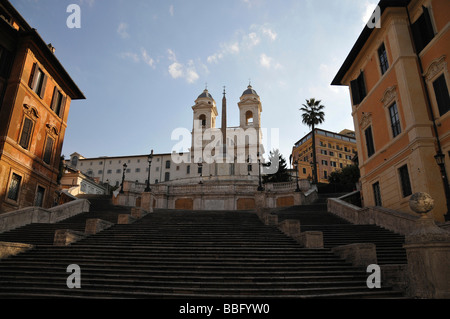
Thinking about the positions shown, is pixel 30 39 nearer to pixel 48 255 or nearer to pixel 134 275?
pixel 48 255

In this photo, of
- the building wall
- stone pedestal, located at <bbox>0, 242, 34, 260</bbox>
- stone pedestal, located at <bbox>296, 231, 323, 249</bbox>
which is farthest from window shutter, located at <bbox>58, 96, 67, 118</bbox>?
stone pedestal, located at <bbox>296, 231, 323, 249</bbox>

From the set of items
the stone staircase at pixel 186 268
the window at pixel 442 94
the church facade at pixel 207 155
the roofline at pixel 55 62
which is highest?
the church facade at pixel 207 155

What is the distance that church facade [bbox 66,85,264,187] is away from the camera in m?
69.2

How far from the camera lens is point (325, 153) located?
7831cm

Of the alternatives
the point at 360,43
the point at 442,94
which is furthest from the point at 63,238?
the point at 360,43

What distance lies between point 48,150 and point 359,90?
25534 millimetres

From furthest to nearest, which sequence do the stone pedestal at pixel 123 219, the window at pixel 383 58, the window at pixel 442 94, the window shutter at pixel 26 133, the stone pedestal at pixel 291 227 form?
the window shutter at pixel 26 133 → the window at pixel 383 58 → the stone pedestal at pixel 123 219 → the window at pixel 442 94 → the stone pedestal at pixel 291 227

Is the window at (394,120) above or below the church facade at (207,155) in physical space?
below

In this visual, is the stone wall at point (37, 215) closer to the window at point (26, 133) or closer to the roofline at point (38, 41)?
the window at point (26, 133)

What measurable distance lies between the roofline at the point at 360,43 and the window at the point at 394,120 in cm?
561

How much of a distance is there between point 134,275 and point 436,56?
1736 cm

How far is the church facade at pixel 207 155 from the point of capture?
69.2 metres

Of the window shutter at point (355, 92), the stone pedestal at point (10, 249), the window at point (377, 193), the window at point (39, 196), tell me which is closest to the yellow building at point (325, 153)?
the window shutter at point (355, 92)

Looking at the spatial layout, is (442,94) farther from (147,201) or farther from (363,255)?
(147,201)
